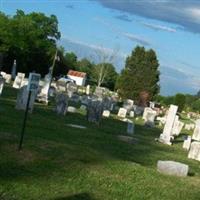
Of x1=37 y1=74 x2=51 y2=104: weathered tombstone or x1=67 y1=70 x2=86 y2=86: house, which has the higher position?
x1=67 y1=70 x2=86 y2=86: house

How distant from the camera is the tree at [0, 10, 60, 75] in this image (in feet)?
274

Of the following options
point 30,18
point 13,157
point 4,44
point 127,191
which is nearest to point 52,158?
point 13,157

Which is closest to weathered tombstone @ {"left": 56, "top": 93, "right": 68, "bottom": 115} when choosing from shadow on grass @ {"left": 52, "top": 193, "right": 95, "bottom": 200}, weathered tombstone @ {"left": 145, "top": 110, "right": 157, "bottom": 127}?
weathered tombstone @ {"left": 145, "top": 110, "right": 157, "bottom": 127}

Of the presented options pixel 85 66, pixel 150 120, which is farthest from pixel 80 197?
pixel 85 66

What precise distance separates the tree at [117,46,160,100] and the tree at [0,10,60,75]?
575 inches

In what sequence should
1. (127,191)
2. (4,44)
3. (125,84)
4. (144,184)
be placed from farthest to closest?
(4,44) < (125,84) < (144,184) < (127,191)

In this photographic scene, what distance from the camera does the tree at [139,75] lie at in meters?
72.3

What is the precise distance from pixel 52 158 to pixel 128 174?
1.81 meters

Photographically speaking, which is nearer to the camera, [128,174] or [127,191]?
[127,191]

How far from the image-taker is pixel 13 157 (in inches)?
536

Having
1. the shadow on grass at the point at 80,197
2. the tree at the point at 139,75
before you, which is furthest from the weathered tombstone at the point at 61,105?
the tree at the point at 139,75

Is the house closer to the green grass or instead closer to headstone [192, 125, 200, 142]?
headstone [192, 125, 200, 142]

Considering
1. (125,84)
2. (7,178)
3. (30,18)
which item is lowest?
(7,178)

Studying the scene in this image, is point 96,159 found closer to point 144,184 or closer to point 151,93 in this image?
point 144,184
